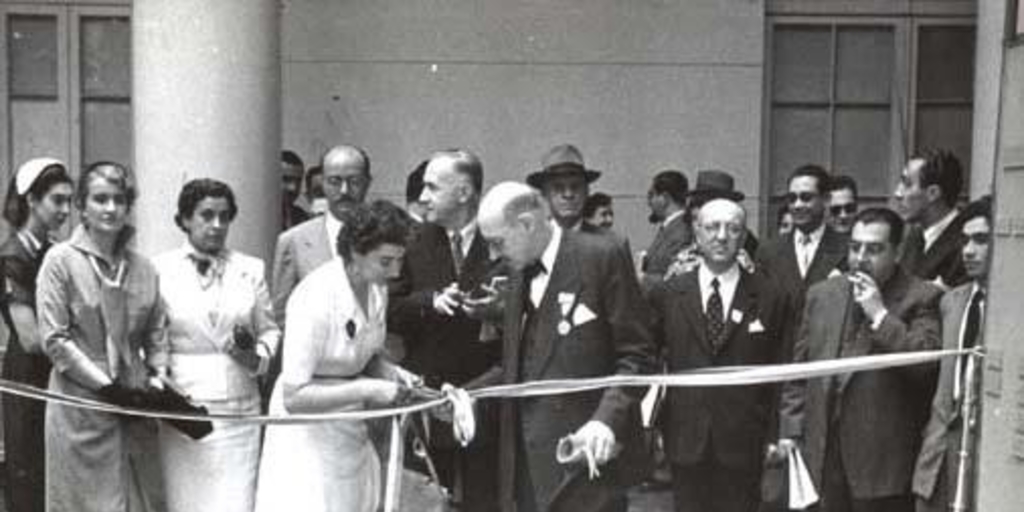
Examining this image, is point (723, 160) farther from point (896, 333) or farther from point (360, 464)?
point (360, 464)

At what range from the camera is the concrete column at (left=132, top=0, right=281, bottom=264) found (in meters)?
9.45

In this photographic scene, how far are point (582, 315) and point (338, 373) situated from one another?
39.1 inches

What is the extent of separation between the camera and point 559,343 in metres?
6.17

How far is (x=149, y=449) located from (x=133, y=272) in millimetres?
777

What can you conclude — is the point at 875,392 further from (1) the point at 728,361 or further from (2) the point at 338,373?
(2) the point at 338,373

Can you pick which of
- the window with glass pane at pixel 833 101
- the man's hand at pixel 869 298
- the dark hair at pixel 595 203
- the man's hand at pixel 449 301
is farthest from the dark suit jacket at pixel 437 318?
the window with glass pane at pixel 833 101

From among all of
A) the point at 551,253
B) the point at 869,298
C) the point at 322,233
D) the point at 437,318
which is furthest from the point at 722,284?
the point at 322,233

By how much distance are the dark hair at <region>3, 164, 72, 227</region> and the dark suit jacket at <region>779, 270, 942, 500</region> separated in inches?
Answer: 144

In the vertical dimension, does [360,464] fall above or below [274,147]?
below

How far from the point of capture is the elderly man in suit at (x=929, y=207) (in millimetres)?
7656

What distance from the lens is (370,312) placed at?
6.06 metres

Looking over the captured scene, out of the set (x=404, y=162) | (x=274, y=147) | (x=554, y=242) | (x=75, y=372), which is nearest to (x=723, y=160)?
(x=404, y=162)

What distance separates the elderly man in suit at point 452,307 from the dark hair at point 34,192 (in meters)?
1.75

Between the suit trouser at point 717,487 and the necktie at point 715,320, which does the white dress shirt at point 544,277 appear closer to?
the necktie at point 715,320
